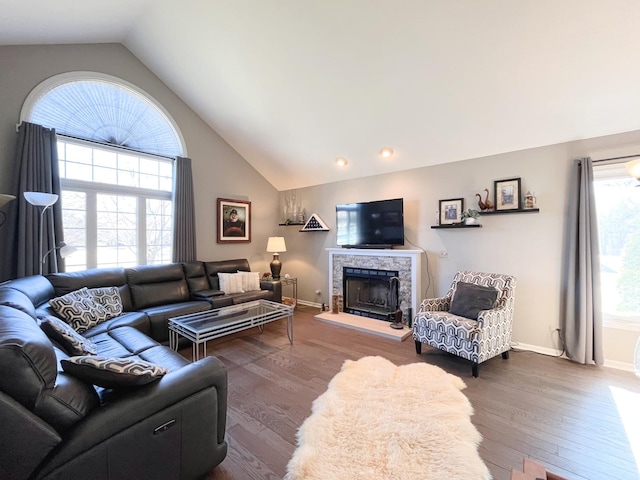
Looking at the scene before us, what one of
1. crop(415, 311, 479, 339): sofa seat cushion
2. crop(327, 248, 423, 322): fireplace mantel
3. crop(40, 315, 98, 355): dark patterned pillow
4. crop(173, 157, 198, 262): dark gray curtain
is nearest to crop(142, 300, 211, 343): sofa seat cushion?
crop(173, 157, 198, 262): dark gray curtain

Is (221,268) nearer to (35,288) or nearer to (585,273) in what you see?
(35,288)

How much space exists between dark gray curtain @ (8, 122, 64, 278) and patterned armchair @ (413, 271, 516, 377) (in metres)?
4.35

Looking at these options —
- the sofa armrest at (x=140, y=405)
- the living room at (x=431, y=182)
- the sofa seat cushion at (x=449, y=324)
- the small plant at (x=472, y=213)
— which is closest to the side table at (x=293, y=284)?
the living room at (x=431, y=182)

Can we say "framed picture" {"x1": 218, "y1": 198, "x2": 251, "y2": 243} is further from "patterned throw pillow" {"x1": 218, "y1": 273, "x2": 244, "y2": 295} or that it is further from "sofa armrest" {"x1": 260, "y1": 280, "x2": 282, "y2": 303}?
"sofa armrest" {"x1": 260, "y1": 280, "x2": 282, "y2": 303}

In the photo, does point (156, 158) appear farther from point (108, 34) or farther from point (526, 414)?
point (526, 414)

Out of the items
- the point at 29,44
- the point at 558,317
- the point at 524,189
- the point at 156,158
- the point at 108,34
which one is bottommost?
the point at 558,317

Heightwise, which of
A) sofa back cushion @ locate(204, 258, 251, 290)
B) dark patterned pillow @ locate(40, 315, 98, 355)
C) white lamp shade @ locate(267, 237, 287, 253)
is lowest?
dark patterned pillow @ locate(40, 315, 98, 355)

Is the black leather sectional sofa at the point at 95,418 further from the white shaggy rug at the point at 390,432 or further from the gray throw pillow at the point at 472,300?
the gray throw pillow at the point at 472,300

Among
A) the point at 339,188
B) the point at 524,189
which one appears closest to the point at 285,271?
the point at 339,188

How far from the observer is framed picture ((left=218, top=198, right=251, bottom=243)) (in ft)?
16.3

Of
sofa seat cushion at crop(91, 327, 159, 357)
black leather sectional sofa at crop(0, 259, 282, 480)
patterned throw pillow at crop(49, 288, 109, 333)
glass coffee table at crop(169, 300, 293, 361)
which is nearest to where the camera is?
black leather sectional sofa at crop(0, 259, 282, 480)

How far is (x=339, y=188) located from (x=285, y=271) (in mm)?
2188

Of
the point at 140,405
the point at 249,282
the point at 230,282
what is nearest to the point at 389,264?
the point at 249,282

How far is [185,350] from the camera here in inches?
132
